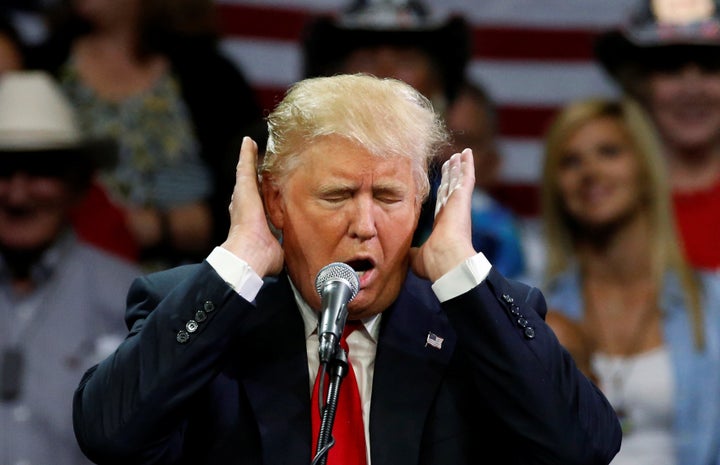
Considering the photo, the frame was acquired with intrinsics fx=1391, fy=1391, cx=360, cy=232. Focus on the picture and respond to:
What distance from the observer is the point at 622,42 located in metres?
4.68

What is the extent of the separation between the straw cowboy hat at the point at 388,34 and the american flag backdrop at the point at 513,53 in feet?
0.89

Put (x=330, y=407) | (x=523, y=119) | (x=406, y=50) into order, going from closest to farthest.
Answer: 1. (x=330, y=407)
2. (x=406, y=50)
3. (x=523, y=119)

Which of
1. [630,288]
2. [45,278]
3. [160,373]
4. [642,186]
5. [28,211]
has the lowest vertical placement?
[45,278]

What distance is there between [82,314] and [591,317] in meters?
1.45

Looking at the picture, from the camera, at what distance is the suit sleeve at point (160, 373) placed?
7.24 feet

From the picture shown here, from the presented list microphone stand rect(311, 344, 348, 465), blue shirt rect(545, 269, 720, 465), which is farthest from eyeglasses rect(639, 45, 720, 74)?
microphone stand rect(311, 344, 348, 465)

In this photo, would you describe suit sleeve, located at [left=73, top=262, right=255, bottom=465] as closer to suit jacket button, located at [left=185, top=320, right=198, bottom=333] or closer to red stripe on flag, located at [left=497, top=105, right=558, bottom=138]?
suit jacket button, located at [left=185, top=320, right=198, bottom=333]

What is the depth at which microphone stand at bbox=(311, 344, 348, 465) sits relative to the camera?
6.53 feet

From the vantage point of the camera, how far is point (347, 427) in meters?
2.30

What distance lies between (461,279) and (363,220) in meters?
0.19

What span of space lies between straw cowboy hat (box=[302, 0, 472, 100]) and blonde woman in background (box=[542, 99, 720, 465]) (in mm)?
455

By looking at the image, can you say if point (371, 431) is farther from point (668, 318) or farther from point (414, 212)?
point (668, 318)

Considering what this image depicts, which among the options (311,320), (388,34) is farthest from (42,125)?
(311,320)

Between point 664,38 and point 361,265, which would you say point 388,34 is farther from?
point 361,265
